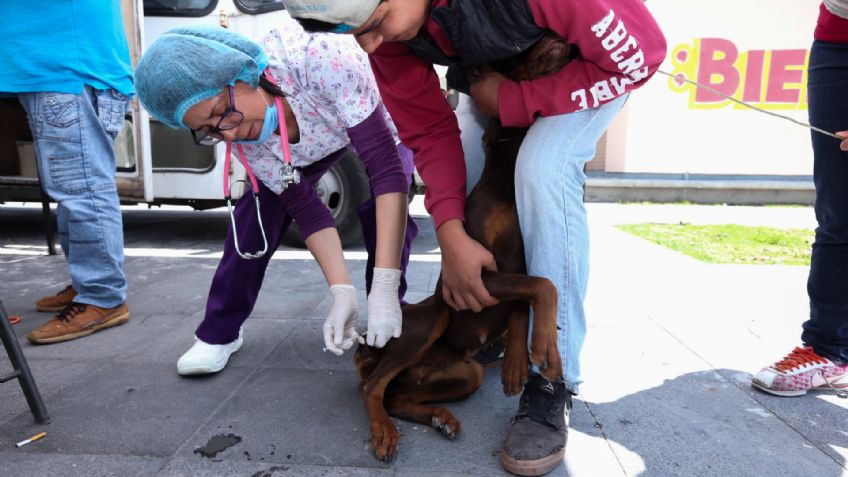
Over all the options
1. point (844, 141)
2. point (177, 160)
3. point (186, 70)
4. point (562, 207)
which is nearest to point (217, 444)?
point (186, 70)

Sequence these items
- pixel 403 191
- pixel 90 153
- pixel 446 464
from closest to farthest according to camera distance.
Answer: pixel 446 464
pixel 403 191
pixel 90 153

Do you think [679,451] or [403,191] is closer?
[679,451]

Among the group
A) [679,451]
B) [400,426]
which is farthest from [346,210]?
[679,451]

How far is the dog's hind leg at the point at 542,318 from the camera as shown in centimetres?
154

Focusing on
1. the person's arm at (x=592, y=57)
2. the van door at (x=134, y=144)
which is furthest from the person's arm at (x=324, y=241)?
the van door at (x=134, y=144)

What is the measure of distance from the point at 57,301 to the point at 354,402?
2.02 meters

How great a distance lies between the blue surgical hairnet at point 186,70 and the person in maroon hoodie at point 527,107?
0.46 m

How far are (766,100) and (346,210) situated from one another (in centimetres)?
925

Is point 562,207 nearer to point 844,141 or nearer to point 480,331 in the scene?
point 480,331

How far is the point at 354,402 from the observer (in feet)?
6.20

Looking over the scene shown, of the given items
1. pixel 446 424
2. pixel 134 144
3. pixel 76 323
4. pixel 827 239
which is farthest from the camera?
pixel 134 144

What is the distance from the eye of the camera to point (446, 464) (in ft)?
4.99

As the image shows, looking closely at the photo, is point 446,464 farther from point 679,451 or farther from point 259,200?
point 259,200

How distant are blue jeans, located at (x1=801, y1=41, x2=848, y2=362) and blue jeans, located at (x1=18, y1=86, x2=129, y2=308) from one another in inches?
121
